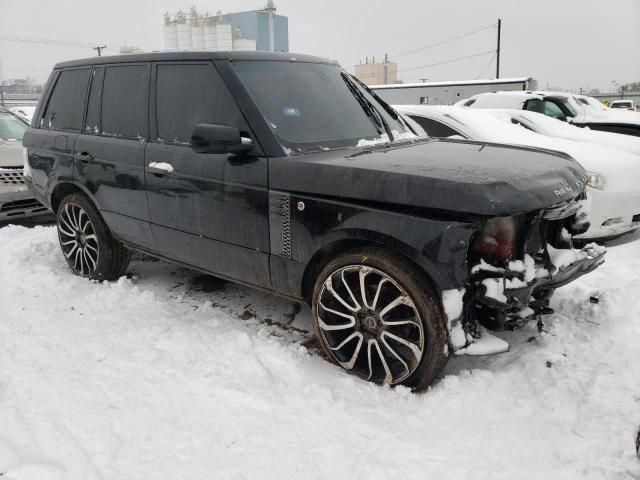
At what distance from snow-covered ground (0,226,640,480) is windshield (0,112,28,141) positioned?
4.57m

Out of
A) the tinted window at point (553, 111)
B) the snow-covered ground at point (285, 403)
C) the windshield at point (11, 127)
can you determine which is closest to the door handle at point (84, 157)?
the snow-covered ground at point (285, 403)

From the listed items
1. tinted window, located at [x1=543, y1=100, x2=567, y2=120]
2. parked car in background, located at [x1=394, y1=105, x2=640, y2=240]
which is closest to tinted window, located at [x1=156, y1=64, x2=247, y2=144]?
parked car in background, located at [x1=394, y1=105, x2=640, y2=240]

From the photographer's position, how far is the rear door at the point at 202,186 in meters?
3.19

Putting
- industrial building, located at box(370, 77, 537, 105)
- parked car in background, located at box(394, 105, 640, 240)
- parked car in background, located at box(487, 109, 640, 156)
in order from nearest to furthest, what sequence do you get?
parked car in background, located at box(394, 105, 640, 240), parked car in background, located at box(487, 109, 640, 156), industrial building, located at box(370, 77, 537, 105)

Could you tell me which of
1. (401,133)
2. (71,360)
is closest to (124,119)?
(71,360)

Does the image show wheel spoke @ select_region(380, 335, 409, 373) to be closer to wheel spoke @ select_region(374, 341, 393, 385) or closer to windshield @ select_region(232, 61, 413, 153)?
wheel spoke @ select_region(374, 341, 393, 385)

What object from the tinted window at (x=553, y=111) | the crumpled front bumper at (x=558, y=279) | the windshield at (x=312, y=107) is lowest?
the crumpled front bumper at (x=558, y=279)

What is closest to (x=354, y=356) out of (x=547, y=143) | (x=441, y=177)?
(x=441, y=177)

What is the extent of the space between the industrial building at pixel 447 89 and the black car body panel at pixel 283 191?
17468 millimetres

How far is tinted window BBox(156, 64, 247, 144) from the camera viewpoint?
3.31 m

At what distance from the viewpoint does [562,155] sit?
338 cm

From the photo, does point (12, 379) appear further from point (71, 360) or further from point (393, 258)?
point (393, 258)

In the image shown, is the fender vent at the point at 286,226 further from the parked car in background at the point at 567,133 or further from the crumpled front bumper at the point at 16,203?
the parked car in background at the point at 567,133

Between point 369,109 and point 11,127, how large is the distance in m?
6.40
